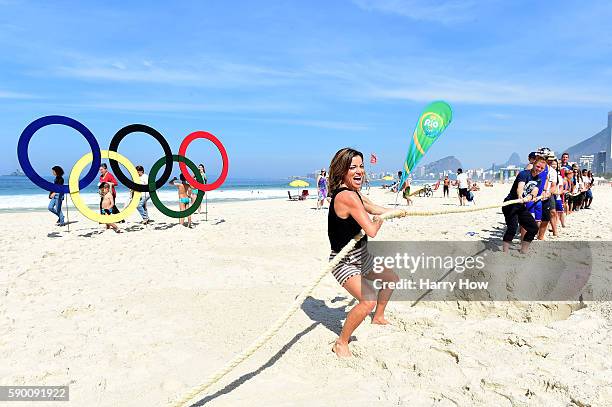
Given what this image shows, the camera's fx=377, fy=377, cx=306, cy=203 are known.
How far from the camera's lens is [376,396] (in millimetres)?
2703

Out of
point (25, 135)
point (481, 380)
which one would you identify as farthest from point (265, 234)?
point (481, 380)


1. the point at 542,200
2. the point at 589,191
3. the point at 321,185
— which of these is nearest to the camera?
the point at 542,200

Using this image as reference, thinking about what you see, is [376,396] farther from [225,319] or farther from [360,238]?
[225,319]

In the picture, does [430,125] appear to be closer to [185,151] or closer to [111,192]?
[185,151]

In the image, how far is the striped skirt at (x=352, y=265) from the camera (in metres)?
3.33

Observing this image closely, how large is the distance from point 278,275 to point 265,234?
12.1 feet

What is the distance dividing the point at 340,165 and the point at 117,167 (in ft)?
29.7

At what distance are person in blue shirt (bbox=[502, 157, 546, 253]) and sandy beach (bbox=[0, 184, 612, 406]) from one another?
137 centimetres

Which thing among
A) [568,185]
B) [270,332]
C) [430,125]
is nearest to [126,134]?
[430,125]
